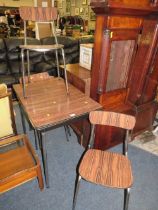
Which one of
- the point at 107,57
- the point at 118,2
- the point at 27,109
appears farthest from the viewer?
the point at 107,57

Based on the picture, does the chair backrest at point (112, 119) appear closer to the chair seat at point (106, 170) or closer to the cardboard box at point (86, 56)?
the chair seat at point (106, 170)

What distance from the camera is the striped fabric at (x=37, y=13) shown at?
4.83ft

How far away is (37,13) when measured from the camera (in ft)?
4.94

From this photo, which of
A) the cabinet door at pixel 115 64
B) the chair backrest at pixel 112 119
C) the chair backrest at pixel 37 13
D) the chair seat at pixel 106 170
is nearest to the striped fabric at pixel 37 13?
the chair backrest at pixel 37 13

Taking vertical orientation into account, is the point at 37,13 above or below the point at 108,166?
above

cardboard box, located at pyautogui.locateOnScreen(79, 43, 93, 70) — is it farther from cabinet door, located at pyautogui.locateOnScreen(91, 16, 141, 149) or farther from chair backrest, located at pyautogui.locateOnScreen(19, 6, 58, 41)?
chair backrest, located at pyautogui.locateOnScreen(19, 6, 58, 41)

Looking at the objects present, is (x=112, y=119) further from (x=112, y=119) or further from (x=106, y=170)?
(x=106, y=170)

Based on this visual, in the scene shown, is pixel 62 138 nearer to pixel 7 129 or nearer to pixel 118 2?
pixel 7 129

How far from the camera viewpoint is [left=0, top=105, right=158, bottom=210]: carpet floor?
5.06ft

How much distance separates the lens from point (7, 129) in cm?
170

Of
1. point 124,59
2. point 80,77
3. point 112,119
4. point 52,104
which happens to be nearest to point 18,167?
point 52,104

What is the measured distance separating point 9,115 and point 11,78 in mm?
1684

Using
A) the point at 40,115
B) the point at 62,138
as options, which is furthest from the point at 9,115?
the point at 62,138

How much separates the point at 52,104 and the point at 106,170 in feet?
2.37
